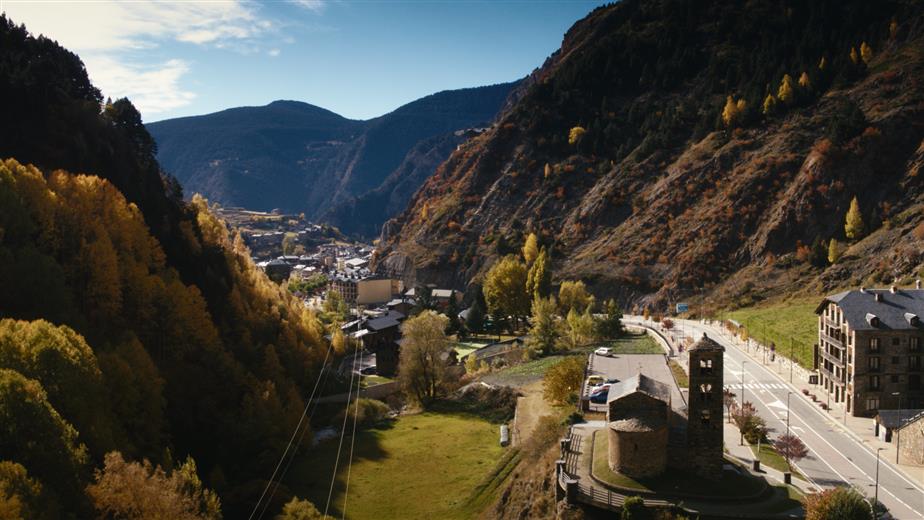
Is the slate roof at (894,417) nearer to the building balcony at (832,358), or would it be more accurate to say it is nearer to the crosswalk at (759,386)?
the building balcony at (832,358)

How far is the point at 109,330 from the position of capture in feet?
150

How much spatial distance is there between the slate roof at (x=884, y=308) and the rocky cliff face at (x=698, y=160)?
81.9 feet

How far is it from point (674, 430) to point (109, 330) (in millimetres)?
36020

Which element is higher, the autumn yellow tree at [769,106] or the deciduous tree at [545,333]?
the autumn yellow tree at [769,106]

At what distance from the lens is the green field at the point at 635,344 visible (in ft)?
224

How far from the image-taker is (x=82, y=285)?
4453 cm

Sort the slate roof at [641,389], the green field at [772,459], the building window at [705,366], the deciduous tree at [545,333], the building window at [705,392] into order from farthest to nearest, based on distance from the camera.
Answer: the deciduous tree at [545,333], the green field at [772,459], the slate roof at [641,389], the building window at [705,366], the building window at [705,392]

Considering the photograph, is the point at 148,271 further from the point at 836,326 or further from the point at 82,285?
the point at 836,326

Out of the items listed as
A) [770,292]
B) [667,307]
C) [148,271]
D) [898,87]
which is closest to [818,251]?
[770,292]

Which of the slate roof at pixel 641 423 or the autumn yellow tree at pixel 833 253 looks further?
the autumn yellow tree at pixel 833 253

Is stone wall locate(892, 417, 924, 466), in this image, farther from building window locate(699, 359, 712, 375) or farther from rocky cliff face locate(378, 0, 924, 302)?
rocky cliff face locate(378, 0, 924, 302)

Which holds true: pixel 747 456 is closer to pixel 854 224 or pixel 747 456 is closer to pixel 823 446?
pixel 823 446

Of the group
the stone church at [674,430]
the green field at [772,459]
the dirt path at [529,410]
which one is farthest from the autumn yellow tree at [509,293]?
the stone church at [674,430]

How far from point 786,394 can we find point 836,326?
21.0 ft
